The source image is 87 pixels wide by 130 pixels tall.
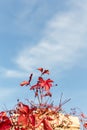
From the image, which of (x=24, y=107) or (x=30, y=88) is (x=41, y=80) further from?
(x=24, y=107)

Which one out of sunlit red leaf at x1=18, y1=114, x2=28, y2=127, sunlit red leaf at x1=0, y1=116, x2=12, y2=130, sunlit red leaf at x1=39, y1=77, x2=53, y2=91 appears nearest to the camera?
sunlit red leaf at x1=0, y1=116, x2=12, y2=130

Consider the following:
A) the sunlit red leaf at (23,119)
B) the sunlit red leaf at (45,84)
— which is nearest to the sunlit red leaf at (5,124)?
the sunlit red leaf at (23,119)

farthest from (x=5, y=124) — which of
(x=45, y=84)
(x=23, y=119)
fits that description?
(x=45, y=84)

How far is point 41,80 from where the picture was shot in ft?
19.5

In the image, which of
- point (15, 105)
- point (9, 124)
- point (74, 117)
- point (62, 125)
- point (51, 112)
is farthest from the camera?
point (74, 117)

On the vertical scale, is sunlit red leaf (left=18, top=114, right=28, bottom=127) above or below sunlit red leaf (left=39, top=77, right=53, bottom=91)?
below

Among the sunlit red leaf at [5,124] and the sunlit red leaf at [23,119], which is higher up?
the sunlit red leaf at [23,119]

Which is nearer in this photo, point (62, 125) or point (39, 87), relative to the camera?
point (39, 87)

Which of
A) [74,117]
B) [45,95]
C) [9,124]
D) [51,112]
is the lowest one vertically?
[9,124]

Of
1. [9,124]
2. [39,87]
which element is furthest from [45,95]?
[9,124]

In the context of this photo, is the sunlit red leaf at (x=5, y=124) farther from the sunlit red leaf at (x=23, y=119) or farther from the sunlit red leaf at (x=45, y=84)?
the sunlit red leaf at (x=45, y=84)

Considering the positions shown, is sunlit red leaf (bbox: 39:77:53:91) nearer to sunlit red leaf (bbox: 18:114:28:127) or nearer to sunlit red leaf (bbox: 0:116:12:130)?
sunlit red leaf (bbox: 18:114:28:127)

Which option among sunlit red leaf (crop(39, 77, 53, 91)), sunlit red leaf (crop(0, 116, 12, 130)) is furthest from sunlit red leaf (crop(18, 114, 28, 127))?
sunlit red leaf (crop(39, 77, 53, 91))

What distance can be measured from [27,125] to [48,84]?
195 centimetres
